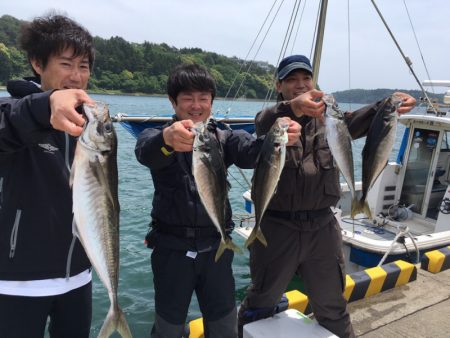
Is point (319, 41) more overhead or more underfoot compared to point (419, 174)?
more overhead

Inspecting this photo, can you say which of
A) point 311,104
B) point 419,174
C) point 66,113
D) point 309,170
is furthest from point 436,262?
point 66,113

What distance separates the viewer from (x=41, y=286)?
239cm

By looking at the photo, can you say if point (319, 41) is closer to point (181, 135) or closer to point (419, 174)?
point (181, 135)

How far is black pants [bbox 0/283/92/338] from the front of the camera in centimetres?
234

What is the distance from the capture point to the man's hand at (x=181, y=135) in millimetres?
2275

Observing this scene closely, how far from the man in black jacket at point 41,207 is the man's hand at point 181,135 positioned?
681mm

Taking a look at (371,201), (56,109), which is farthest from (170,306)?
(371,201)

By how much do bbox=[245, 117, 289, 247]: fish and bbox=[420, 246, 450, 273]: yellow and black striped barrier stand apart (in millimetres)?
4601

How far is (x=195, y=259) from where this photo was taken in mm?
2941

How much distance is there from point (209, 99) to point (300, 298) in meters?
2.96

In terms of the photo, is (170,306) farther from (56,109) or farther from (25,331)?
(56,109)

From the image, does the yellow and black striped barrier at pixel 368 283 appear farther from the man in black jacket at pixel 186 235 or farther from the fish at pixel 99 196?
the fish at pixel 99 196

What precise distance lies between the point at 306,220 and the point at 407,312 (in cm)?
261

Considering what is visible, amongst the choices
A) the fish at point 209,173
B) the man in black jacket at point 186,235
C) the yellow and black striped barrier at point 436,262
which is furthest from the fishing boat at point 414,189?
the fish at point 209,173
